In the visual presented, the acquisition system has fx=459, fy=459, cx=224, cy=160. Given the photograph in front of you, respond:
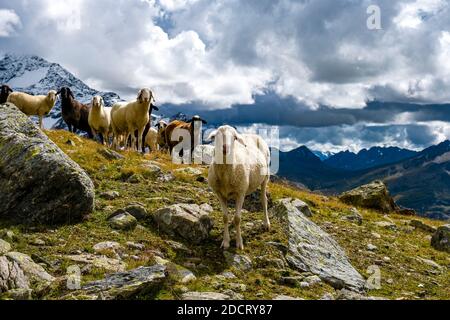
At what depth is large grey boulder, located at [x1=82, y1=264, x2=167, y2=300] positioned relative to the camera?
28.7 feet

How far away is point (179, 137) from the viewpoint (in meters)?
35.7

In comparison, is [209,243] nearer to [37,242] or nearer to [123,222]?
[123,222]

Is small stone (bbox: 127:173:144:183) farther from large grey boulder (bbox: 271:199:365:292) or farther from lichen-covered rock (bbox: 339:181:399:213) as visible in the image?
lichen-covered rock (bbox: 339:181:399:213)

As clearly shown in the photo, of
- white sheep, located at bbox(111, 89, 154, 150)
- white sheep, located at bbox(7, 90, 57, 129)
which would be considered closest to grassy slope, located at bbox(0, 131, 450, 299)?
white sheep, located at bbox(111, 89, 154, 150)

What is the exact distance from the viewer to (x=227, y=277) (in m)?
11.0

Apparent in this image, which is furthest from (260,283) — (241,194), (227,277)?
(241,194)

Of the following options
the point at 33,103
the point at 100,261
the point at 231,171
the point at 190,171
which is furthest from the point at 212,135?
the point at 33,103

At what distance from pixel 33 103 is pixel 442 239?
29416mm

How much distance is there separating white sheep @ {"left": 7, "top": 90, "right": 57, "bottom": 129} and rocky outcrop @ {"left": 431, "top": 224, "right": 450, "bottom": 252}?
1090 inches

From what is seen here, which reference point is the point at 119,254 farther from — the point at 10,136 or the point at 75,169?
the point at 10,136

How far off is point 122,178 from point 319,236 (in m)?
8.22

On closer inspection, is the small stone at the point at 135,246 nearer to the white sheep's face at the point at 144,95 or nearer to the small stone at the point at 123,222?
the small stone at the point at 123,222

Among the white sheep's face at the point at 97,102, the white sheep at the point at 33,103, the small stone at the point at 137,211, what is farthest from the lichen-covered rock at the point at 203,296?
the white sheep at the point at 33,103

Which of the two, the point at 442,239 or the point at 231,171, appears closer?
the point at 231,171
